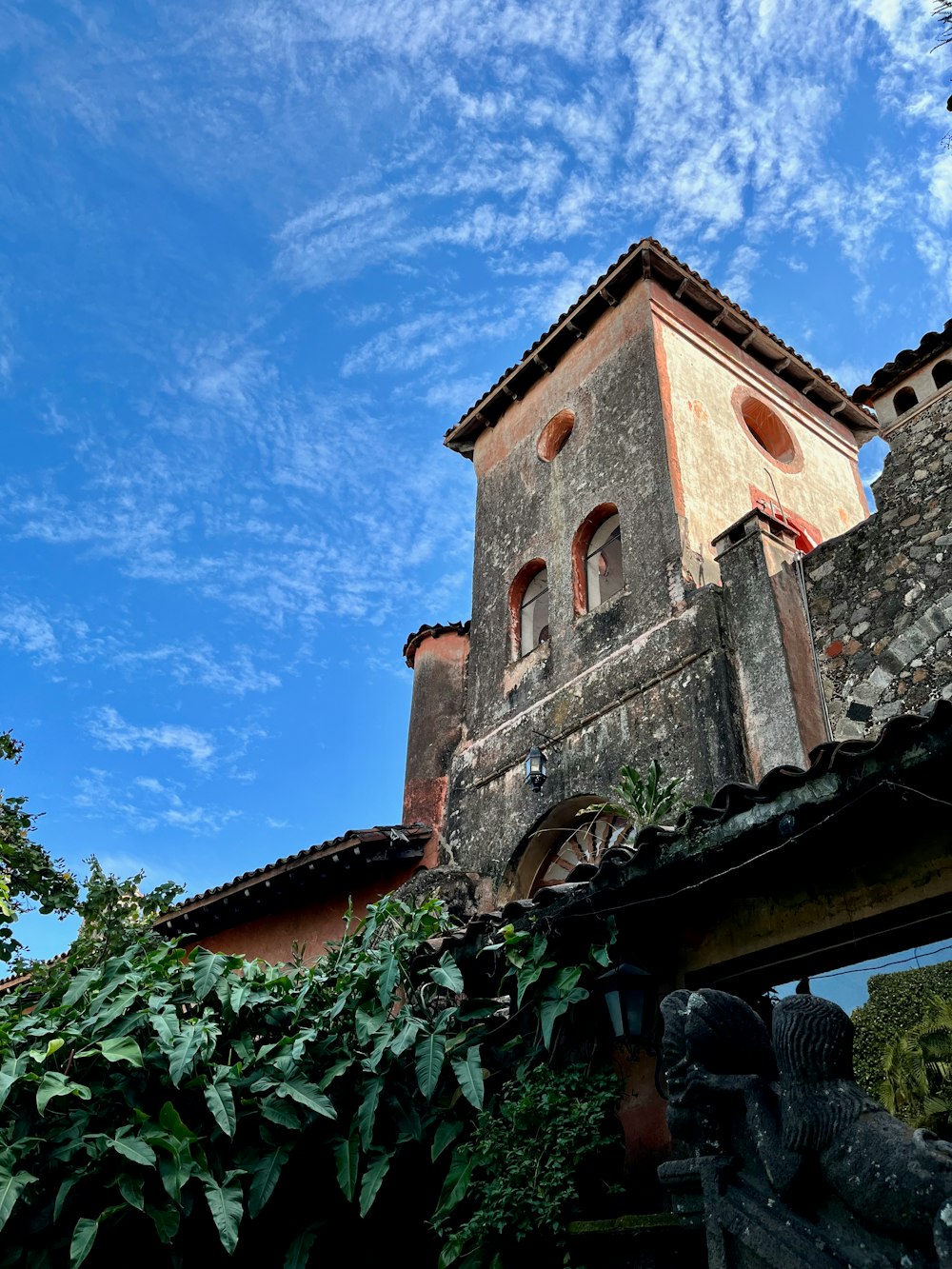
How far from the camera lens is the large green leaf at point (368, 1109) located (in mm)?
5660

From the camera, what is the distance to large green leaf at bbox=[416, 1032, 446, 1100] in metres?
5.67

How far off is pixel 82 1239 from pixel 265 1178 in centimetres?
96

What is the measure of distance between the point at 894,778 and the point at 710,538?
19.9 feet

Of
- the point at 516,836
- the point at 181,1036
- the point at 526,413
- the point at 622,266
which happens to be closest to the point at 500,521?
the point at 526,413

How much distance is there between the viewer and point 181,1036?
580 cm

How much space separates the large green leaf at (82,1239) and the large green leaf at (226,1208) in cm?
58

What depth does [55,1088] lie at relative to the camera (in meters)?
5.48

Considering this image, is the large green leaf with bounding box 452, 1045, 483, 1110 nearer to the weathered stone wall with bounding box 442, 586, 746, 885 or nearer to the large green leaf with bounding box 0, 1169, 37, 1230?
the large green leaf with bounding box 0, 1169, 37, 1230

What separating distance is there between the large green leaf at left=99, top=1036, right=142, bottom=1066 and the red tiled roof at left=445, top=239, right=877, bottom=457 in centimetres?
1022

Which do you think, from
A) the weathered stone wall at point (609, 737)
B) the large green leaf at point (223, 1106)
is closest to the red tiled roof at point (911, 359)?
the weathered stone wall at point (609, 737)

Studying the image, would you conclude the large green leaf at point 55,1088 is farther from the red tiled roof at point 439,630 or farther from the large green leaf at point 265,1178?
the red tiled roof at point 439,630

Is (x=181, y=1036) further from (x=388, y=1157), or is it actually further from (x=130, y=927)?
(x=130, y=927)

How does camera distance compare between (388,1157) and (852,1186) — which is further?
(388,1157)

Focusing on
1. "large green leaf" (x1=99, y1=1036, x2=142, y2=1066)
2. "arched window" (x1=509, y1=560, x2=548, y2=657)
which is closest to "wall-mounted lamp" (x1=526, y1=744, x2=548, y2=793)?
"arched window" (x1=509, y1=560, x2=548, y2=657)
